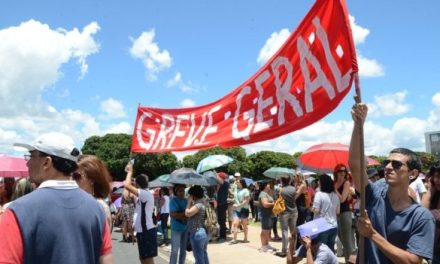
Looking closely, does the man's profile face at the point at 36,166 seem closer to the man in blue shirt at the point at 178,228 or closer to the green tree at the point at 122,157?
the man in blue shirt at the point at 178,228

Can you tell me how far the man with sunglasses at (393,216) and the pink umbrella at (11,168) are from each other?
9166 millimetres

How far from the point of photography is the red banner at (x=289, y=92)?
3734mm

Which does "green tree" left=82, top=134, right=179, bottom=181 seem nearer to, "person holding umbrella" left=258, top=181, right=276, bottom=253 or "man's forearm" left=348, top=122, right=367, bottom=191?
"person holding umbrella" left=258, top=181, right=276, bottom=253

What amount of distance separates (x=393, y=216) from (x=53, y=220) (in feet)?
6.62

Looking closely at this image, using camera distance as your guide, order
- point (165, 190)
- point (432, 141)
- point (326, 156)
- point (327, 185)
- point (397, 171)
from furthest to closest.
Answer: point (432, 141)
point (165, 190)
point (326, 156)
point (327, 185)
point (397, 171)

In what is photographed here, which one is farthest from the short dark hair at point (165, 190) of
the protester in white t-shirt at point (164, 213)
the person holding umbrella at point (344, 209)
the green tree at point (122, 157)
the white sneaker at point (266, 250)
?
the green tree at point (122, 157)

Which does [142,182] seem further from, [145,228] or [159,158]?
[159,158]

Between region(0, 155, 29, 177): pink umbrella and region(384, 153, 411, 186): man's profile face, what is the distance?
9269mm

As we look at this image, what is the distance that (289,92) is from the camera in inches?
169

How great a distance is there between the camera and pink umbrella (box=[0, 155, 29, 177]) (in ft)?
35.0

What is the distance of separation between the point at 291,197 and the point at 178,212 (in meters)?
3.27

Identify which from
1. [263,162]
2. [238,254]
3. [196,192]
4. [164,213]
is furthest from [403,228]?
[263,162]

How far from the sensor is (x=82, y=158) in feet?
14.2

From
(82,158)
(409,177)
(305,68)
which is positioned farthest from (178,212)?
(409,177)
